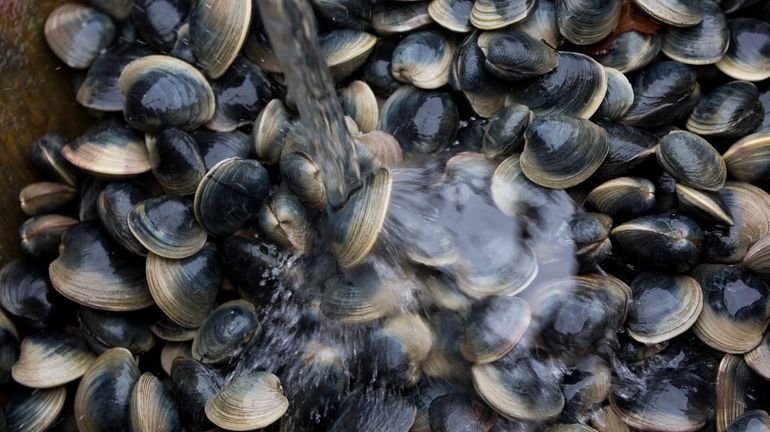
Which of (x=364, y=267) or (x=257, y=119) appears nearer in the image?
(x=364, y=267)

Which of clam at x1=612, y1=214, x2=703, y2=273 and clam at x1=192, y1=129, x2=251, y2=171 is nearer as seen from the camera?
clam at x1=612, y1=214, x2=703, y2=273

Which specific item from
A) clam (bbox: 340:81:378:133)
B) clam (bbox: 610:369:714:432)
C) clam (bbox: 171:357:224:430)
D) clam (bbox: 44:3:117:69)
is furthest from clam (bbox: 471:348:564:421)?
clam (bbox: 44:3:117:69)

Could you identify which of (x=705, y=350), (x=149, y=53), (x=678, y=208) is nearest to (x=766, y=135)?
(x=678, y=208)

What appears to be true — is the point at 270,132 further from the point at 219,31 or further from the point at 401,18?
the point at 401,18

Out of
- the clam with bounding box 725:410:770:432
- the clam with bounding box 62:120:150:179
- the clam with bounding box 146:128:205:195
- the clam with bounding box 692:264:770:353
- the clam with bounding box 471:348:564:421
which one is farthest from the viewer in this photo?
the clam with bounding box 62:120:150:179

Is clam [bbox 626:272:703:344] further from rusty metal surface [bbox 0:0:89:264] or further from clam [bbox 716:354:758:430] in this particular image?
rusty metal surface [bbox 0:0:89:264]

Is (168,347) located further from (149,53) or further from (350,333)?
(149,53)

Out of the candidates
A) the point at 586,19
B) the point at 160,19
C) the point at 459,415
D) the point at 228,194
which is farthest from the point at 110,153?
the point at 586,19
